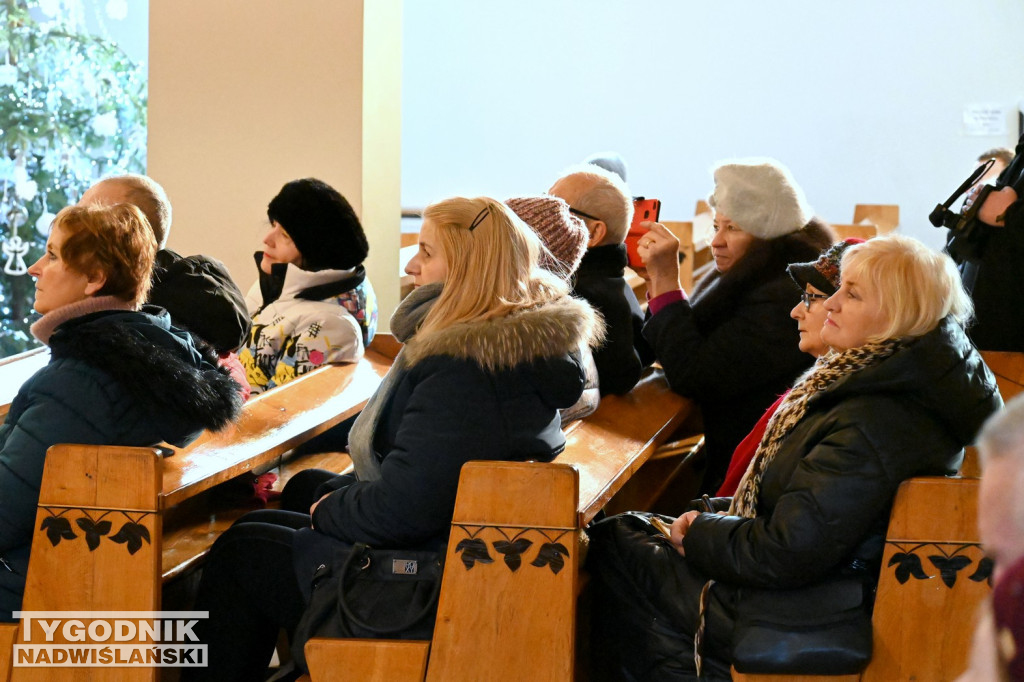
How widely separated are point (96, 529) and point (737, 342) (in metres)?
1.73

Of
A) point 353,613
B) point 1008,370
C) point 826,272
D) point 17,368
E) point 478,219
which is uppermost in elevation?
point 478,219

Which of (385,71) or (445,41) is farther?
(445,41)

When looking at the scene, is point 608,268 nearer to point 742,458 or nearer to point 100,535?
point 742,458

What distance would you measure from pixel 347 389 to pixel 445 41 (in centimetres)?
720

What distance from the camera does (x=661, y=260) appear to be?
331 cm

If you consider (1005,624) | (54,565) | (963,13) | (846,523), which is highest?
(963,13)

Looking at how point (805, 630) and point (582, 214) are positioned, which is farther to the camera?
point (582, 214)

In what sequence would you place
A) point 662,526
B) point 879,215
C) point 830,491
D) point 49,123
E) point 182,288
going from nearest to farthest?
point 830,491 → point 662,526 → point 182,288 → point 49,123 → point 879,215

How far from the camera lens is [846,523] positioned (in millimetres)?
2074

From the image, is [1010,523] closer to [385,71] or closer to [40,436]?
[40,436]

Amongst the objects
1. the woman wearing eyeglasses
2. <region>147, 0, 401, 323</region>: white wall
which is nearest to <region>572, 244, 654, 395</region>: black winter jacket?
the woman wearing eyeglasses

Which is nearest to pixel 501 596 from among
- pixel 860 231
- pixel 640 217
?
pixel 640 217

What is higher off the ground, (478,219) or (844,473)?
(478,219)

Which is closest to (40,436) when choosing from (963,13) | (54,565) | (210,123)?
(54,565)
